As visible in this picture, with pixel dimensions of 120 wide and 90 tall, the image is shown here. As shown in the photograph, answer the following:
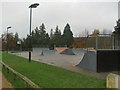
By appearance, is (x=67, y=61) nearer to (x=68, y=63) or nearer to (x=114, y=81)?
(x=68, y=63)

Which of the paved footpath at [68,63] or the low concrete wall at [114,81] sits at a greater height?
the low concrete wall at [114,81]

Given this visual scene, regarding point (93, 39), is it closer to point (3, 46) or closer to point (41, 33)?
point (3, 46)

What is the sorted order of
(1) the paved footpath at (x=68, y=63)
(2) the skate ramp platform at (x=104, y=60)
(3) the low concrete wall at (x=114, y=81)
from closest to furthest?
(3) the low concrete wall at (x=114, y=81), (1) the paved footpath at (x=68, y=63), (2) the skate ramp platform at (x=104, y=60)

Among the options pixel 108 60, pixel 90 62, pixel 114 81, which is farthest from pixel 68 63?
pixel 114 81

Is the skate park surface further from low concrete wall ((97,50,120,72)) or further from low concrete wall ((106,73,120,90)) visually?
low concrete wall ((106,73,120,90))

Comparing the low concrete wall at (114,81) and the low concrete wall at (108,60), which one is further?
the low concrete wall at (108,60)

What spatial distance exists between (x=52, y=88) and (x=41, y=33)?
116142 mm

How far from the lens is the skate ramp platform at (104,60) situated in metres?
19.9

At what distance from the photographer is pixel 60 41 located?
111125 millimetres

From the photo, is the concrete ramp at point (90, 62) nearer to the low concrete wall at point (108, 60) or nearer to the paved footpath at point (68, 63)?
the low concrete wall at point (108, 60)

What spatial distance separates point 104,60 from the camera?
797 inches

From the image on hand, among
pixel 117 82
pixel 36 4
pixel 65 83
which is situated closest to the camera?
pixel 117 82

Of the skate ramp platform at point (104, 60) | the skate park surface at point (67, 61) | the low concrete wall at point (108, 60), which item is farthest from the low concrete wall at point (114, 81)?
the low concrete wall at point (108, 60)

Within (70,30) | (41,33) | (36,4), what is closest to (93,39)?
(36,4)
